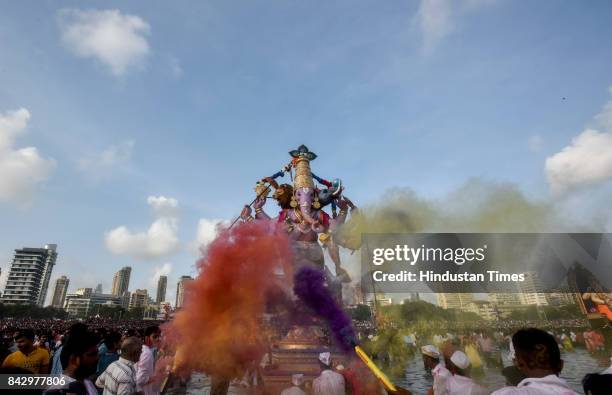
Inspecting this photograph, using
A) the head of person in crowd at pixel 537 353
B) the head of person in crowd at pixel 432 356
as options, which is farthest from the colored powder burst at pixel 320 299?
the head of person in crowd at pixel 537 353

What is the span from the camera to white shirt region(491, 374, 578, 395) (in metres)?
2.26

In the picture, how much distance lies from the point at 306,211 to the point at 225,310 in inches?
253

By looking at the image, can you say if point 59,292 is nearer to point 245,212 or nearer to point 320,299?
point 245,212

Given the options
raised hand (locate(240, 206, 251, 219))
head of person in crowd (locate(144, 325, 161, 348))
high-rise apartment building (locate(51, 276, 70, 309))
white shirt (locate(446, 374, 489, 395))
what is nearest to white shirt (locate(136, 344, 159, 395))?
head of person in crowd (locate(144, 325, 161, 348))

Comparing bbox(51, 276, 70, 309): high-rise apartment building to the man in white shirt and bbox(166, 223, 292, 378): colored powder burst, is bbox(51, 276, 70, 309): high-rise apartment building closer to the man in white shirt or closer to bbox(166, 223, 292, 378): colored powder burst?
bbox(166, 223, 292, 378): colored powder burst

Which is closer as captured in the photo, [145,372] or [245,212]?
[145,372]

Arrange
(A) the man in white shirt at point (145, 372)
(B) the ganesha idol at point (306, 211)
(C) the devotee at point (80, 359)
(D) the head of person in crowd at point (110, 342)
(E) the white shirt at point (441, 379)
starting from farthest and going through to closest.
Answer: (B) the ganesha idol at point (306, 211)
(D) the head of person in crowd at point (110, 342)
(A) the man in white shirt at point (145, 372)
(E) the white shirt at point (441, 379)
(C) the devotee at point (80, 359)

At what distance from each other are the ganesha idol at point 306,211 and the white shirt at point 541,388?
→ 39.5 feet

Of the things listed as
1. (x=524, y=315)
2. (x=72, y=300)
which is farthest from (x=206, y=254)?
(x=72, y=300)

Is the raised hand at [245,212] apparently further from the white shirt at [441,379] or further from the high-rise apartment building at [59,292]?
the high-rise apartment building at [59,292]

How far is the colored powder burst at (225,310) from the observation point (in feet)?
30.3

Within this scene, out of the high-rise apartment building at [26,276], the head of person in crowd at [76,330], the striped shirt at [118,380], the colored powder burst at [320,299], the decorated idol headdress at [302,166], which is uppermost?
the high-rise apartment building at [26,276]

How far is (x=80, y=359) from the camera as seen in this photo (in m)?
2.94

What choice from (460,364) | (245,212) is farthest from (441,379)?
(245,212)
